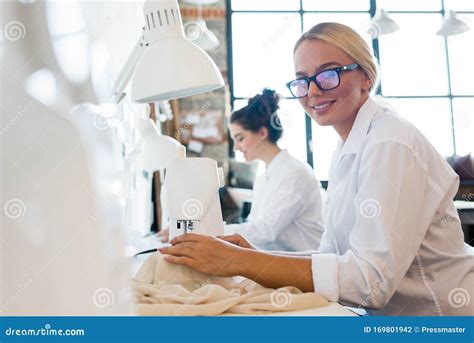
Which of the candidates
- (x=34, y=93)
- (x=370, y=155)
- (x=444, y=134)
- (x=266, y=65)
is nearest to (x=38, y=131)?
(x=34, y=93)

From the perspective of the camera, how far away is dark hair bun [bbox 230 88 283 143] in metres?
1.52

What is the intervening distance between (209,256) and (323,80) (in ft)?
1.30

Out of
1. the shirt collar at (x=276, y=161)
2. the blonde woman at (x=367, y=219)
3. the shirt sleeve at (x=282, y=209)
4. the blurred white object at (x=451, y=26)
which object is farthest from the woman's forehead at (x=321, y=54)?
the shirt collar at (x=276, y=161)

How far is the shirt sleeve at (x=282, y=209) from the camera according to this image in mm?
1252

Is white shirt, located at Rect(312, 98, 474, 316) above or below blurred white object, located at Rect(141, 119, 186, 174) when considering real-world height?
below

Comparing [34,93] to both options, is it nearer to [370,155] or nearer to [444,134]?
[370,155]

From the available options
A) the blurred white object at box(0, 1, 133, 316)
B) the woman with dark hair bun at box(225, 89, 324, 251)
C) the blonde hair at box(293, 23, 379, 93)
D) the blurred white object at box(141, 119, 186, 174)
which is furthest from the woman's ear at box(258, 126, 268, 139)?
the blurred white object at box(0, 1, 133, 316)

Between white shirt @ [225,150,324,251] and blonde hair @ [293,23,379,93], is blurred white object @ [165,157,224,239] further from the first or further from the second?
white shirt @ [225,150,324,251]

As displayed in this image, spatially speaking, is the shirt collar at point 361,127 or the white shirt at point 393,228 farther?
the shirt collar at point 361,127

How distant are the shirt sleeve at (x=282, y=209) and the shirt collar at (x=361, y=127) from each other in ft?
1.69

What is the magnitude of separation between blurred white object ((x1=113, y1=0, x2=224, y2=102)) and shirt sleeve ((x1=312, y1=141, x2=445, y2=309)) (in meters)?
0.26

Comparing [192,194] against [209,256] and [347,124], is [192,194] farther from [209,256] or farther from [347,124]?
[347,124]

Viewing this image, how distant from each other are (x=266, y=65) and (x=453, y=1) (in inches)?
25.9

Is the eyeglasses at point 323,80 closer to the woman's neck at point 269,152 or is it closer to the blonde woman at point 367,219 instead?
the blonde woman at point 367,219
